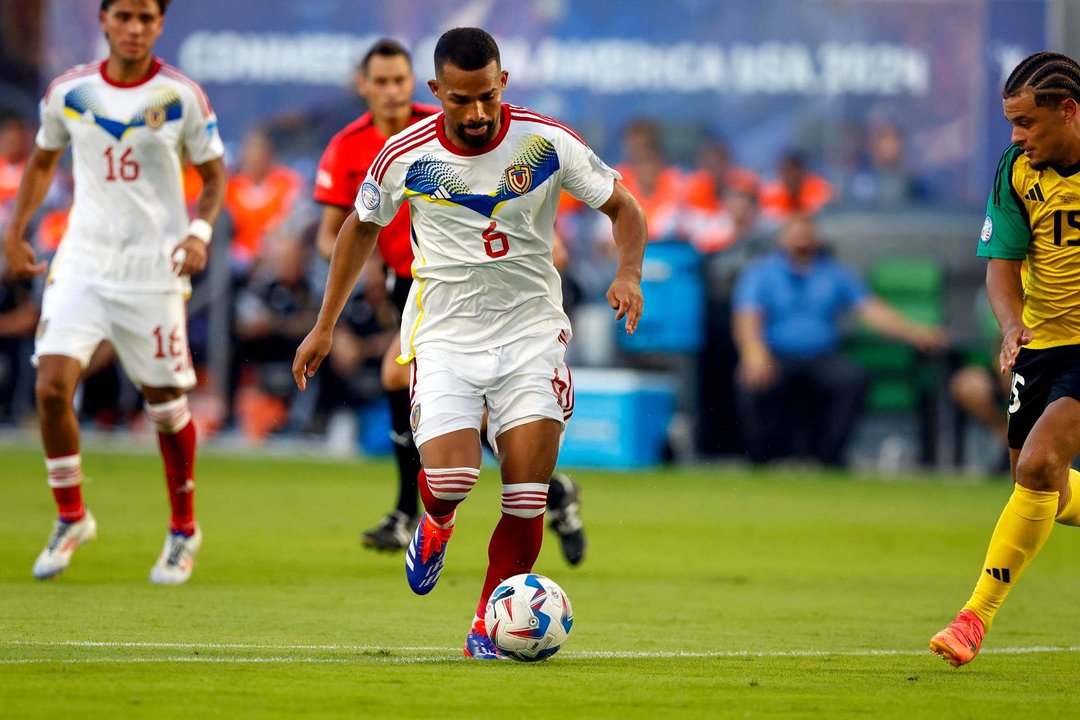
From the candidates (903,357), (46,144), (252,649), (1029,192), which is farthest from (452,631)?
(903,357)

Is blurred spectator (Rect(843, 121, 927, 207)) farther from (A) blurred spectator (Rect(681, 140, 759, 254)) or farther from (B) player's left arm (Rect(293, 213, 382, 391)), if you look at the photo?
(B) player's left arm (Rect(293, 213, 382, 391))

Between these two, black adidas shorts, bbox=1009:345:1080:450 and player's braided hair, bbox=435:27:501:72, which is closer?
player's braided hair, bbox=435:27:501:72

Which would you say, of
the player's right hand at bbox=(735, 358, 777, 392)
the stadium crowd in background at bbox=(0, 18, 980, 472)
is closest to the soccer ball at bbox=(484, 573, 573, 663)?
the player's right hand at bbox=(735, 358, 777, 392)

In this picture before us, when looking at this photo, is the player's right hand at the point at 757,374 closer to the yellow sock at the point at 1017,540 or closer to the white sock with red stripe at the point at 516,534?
the yellow sock at the point at 1017,540

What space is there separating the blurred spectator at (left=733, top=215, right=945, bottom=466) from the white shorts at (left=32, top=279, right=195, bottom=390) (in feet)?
28.4

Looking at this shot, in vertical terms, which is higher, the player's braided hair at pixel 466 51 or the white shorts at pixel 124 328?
the player's braided hair at pixel 466 51

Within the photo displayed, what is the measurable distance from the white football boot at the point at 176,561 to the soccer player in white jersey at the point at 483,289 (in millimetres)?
2268

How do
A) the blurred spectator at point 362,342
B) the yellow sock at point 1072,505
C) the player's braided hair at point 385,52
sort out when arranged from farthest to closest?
the blurred spectator at point 362,342
the player's braided hair at point 385,52
the yellow sock at point 1072,505

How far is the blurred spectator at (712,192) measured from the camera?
61.4ft

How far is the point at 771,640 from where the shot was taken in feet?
23.4

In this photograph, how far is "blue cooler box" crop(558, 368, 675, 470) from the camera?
17109mm

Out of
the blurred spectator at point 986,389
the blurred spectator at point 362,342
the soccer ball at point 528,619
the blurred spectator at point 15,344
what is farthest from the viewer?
the blurred spectator at point 15,344

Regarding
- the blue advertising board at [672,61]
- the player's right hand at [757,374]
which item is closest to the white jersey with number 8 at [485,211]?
Result: the player's right hand at [757,374]

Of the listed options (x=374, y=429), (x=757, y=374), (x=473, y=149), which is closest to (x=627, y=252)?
(x=473, y=149)
